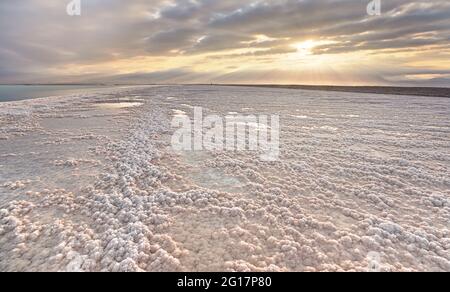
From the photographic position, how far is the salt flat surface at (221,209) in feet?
14.0

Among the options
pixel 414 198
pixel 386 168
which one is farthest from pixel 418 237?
pixel 386 168

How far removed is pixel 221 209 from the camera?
5.81 meters

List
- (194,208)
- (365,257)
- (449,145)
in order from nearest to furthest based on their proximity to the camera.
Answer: (365,257)
(194,208)
(449,145)

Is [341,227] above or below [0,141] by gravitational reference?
below

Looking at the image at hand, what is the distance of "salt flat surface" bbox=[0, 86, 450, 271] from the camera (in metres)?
4.27

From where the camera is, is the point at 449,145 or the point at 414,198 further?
the point at 449,145

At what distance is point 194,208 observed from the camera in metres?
5.90

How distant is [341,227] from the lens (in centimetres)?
520
